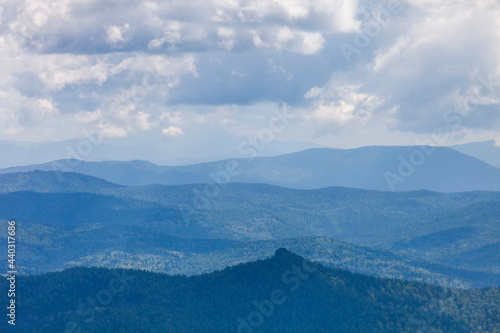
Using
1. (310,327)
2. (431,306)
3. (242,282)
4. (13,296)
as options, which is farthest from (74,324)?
(431,306)

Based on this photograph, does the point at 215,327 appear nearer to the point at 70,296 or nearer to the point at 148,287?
the point at 148,287

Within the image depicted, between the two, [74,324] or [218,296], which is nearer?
[74,324]

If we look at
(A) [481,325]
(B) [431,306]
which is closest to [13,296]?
(B) [431,306]

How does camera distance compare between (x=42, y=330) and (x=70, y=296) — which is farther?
(x=70, y=296)

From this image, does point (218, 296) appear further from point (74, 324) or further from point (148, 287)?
point (74, 324)

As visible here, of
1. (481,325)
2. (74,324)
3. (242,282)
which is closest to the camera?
(74,324)

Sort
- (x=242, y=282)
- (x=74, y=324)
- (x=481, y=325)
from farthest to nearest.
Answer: (x=242, y=282), (x=481, y=325), (x=74, y=324)
